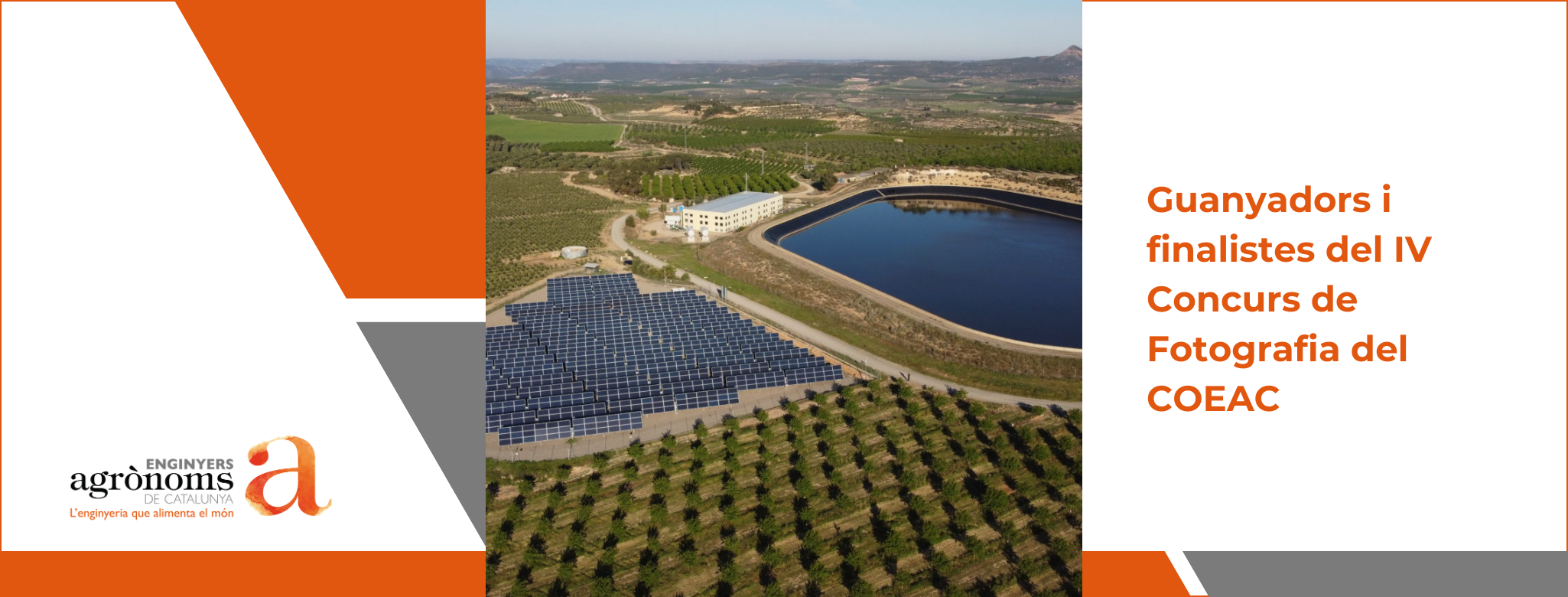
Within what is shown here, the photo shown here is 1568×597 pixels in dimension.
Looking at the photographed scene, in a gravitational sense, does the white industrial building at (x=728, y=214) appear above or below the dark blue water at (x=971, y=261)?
above

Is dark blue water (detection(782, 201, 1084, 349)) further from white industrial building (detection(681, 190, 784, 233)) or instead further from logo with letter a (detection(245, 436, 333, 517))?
logo with letter a (detection(245, 436, 333, 517))

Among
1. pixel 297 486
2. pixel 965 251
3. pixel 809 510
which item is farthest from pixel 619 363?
pixel 965 251

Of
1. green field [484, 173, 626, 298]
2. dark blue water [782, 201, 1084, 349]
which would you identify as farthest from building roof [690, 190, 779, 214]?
green field [484, 173, 626, 298]

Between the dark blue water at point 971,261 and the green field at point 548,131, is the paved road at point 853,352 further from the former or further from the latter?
the green field at point 548,131

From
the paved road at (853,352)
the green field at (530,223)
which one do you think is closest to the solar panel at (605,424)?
the paved road at (853,352)

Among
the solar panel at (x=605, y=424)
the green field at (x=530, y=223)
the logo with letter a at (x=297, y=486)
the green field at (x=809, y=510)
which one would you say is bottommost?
the green field at (x=809, y=510)

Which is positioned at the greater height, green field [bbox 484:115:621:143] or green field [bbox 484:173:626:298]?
green field [bbox 484:115:621:143]
